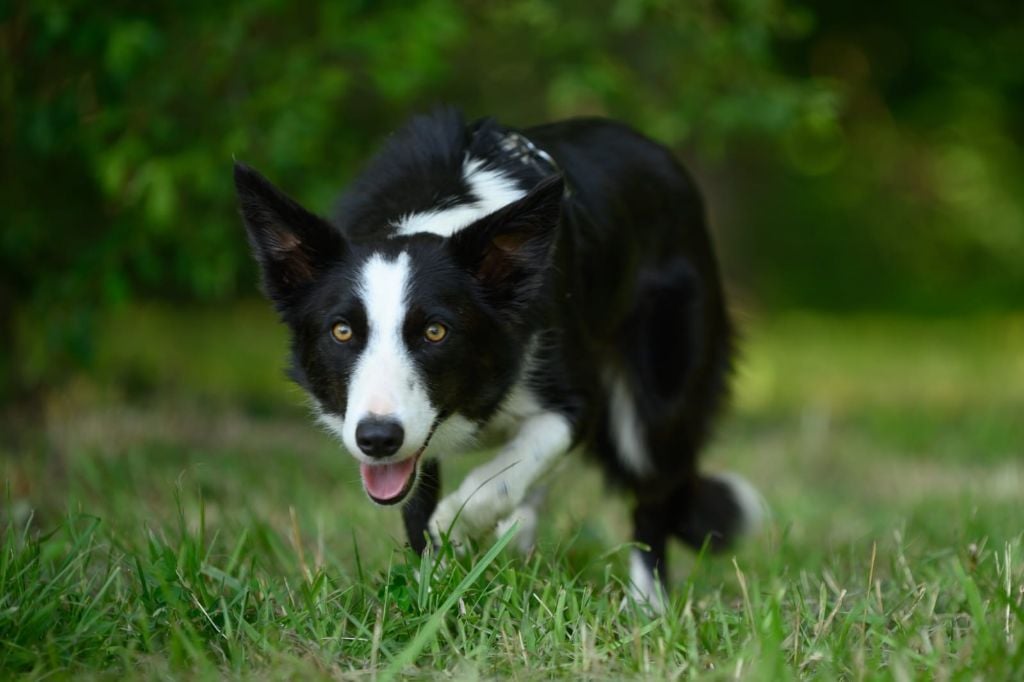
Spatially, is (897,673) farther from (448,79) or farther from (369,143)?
(448,79)

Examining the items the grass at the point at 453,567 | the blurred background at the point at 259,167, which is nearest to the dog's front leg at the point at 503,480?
the grass at the point at 453,567

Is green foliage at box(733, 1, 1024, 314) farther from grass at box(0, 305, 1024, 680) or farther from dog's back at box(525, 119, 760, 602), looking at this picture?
dog's back at box(525, 119, 760, 602)

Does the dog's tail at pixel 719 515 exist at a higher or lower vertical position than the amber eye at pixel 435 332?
Answer: lower

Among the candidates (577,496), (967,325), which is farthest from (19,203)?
(967,325)

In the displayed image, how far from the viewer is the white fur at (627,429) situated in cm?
433

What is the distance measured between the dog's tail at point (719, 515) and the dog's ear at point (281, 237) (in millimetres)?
1773

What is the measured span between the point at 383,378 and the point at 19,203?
3.89 metres

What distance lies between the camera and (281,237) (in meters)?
3.38

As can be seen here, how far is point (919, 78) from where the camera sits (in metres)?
11.8

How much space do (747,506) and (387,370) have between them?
1.94 m

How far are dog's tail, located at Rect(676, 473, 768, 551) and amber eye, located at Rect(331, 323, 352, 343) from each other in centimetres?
175

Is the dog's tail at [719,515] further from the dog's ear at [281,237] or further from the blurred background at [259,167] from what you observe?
the dog's ear at [281,237]

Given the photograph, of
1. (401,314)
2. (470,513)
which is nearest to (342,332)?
(401,314)

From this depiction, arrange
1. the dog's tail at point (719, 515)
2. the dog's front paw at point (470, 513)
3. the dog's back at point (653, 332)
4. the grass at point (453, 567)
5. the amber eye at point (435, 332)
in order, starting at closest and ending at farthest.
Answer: the grass at point (453, 567)
the amber eye at point (435, 332)
the dog's front paw at point (470, 513)
the dog's back at point (653, 332)
the dog's tail at point (719, 515)
